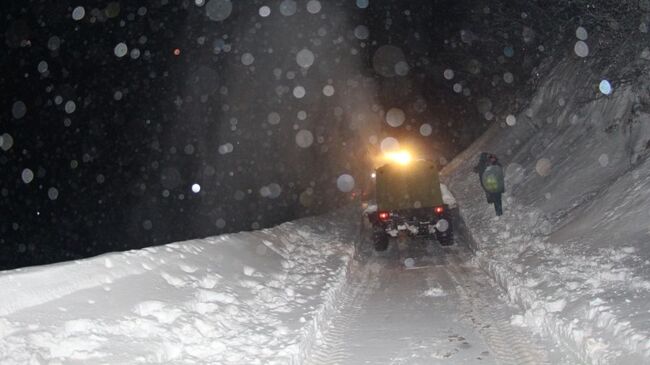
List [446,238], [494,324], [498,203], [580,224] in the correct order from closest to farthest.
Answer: [494,324], [580,224], [446,238], [498,203]

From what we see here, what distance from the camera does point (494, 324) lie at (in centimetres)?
665

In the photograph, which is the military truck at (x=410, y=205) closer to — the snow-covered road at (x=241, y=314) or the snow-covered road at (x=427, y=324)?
the snow-covered road at (x=427, y=324)

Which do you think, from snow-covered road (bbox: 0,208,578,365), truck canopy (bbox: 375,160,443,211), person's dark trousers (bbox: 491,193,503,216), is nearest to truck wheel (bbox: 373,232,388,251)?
truck canopy (bbox: 375,160,443,211)

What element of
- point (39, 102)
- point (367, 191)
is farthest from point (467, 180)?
point (39, 102)

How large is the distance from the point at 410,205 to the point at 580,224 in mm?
4115

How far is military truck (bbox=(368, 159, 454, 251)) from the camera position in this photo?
12672mm

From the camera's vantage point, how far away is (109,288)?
20.2 ft

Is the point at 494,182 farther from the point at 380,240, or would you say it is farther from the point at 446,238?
the point at 380,240

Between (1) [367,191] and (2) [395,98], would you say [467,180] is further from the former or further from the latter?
(2) [395,98]

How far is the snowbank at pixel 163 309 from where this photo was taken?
4.88 meters

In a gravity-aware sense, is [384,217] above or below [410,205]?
below

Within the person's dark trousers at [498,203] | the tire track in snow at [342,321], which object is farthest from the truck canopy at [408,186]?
the tire track in snow at [342,321]

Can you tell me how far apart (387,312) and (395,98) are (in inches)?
1727

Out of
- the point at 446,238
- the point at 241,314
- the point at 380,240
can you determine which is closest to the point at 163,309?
the point at 241,314
